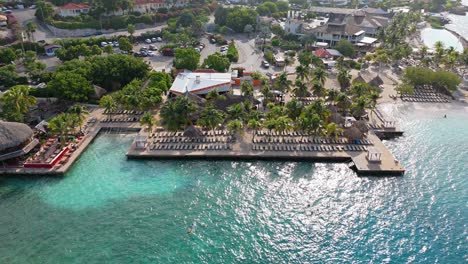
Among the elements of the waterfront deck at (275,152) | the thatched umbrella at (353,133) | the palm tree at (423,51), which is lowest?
the waterfront deck at (275,152)

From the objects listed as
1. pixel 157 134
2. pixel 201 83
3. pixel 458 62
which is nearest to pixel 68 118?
pixel 157 134

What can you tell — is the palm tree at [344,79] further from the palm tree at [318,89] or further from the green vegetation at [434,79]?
the green vegetation at [434,79]

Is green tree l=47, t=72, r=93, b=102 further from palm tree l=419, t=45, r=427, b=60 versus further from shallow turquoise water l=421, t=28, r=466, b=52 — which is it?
shallow turquoise water l=421, t=28, r=466, b=52

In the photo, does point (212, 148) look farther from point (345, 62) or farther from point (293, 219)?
point (345, 62)

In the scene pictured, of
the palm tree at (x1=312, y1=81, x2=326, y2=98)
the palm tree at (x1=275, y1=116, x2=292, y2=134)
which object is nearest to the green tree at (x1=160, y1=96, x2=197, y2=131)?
the palm tree at (x1=275, y1=116, x2=292, y2=134)

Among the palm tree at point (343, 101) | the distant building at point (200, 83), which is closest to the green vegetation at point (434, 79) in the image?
the palm tree at point (343, 101)
